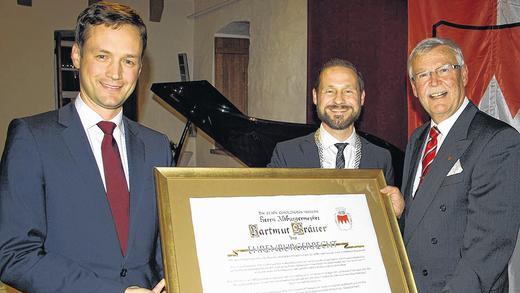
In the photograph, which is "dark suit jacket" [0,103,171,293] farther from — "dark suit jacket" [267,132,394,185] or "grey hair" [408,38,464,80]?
"grey hair" [408,38,464,80]

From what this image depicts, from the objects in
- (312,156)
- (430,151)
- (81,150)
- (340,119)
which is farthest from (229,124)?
(81,150)

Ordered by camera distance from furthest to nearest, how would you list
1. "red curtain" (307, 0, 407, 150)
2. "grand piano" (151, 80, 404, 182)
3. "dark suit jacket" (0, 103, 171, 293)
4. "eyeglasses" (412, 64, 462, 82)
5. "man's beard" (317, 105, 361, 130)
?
"red curtain" (307, 0, 407, 150) < "grand piano" (151, 80, 404, 182) < "man's beard" (317, 105, 361, 130) < "eyeglasses" (412, 64, 462, 82) < "dark suit jacket" (0, 103, 171, 293)

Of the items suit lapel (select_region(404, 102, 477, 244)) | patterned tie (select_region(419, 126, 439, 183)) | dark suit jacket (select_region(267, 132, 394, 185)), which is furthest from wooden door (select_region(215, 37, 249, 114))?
suit lapel (select_region(404, 102, 477, 244))

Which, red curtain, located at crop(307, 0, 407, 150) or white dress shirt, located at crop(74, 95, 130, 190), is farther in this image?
red curtain, located at crop(307, 0, 407, 150)

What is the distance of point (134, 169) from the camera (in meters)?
1.78

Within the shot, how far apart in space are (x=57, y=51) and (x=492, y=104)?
282 inches

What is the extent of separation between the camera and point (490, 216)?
186cm

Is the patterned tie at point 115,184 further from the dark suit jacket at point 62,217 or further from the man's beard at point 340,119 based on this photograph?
the man's beard at point 340,119

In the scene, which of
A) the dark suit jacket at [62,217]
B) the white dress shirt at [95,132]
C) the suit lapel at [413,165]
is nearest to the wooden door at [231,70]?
the suit lapel at [413,165]

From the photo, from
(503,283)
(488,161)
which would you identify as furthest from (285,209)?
(503,283)

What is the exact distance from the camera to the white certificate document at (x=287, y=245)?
5.41ft

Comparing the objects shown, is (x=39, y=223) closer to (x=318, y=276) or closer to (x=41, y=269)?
(x=41, y=269)

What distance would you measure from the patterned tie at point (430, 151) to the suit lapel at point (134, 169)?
1084 millimetres

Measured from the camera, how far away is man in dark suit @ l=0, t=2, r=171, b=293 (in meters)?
1.55
